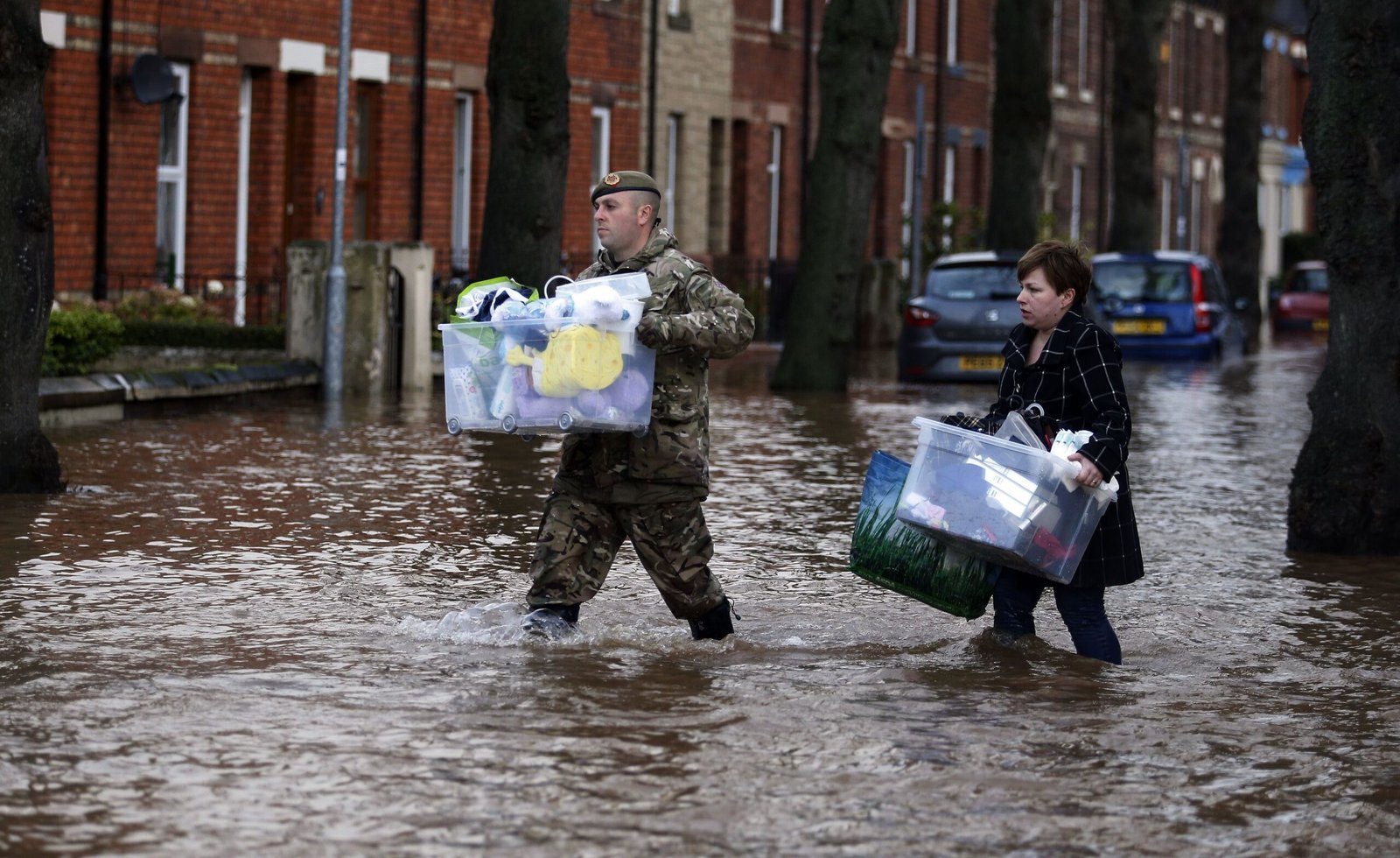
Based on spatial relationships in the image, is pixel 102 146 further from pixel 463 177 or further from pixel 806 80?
pixel 806 80

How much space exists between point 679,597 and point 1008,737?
164cm

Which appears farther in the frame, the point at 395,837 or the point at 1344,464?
the point at 1344,464

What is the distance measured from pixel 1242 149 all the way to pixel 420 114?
59.7 feet

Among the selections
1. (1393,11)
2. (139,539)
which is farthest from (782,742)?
(1393,11)

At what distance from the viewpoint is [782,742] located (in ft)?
24.1

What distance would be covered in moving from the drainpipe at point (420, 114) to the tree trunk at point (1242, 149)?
1760 centimetres

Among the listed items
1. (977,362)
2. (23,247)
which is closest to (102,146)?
(977,362)

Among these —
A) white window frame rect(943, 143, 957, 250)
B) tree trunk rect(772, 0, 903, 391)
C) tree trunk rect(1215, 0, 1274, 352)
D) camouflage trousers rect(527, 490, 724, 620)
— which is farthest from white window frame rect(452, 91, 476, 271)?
Answer: camouflage trousers rect(527, 490, 724, 620)

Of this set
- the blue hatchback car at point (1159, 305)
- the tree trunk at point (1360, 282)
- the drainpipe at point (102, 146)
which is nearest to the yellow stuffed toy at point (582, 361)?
the tree trunk at point (1360, 282)

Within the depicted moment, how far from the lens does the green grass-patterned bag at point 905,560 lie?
8867 millimetres

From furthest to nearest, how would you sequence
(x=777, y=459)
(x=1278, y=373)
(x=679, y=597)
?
(x=1278, y=373)
(x=777, y=459)
(x=679, y=597)

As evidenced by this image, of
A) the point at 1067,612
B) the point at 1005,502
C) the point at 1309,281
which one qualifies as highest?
the point at 1309,281

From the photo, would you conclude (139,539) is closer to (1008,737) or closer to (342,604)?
(342,604)

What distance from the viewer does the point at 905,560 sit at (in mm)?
8977
